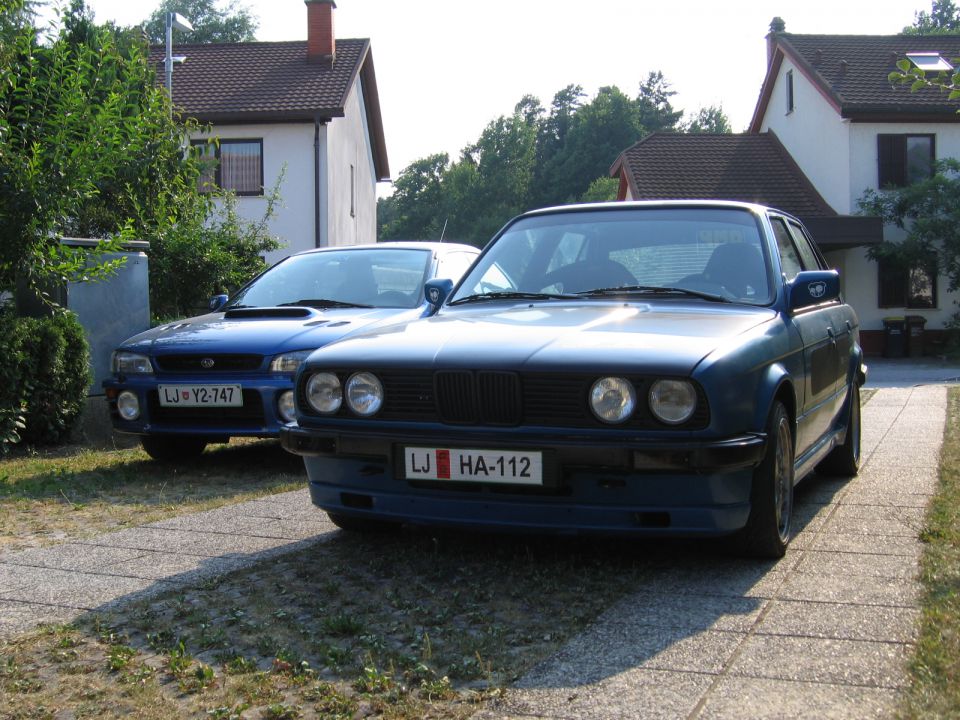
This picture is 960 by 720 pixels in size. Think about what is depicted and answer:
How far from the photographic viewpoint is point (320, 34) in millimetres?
31281

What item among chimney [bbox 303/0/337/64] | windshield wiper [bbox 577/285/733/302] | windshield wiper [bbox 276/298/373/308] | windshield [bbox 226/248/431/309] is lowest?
windshield wiper [bbox 276/298/373/308]

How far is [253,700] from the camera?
3203 millimetres

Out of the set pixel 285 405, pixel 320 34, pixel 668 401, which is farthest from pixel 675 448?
pixel 320 34

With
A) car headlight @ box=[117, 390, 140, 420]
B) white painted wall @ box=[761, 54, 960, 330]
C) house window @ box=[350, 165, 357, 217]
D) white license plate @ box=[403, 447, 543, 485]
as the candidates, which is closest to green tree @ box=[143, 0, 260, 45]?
house window @ box=[350, 165, 357, 217]

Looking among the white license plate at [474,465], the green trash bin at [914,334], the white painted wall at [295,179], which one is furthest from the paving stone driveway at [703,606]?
the green trash bin at [914,334]

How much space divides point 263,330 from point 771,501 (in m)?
4.11

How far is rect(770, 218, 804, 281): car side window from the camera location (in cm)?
590

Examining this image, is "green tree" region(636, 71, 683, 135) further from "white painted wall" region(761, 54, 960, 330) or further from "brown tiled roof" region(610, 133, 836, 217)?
"white painted wall" region(761, 54, 960, 330)

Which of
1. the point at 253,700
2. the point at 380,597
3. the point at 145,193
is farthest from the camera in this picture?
the point at 145,193

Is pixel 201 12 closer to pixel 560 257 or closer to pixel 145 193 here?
pixel 145 193

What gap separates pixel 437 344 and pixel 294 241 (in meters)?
24.4

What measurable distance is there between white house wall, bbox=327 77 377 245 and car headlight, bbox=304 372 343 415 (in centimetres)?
2411

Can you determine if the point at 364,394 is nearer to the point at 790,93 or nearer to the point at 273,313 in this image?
the point at 273,313

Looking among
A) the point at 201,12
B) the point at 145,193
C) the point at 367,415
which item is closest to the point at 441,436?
the point at 367,415
